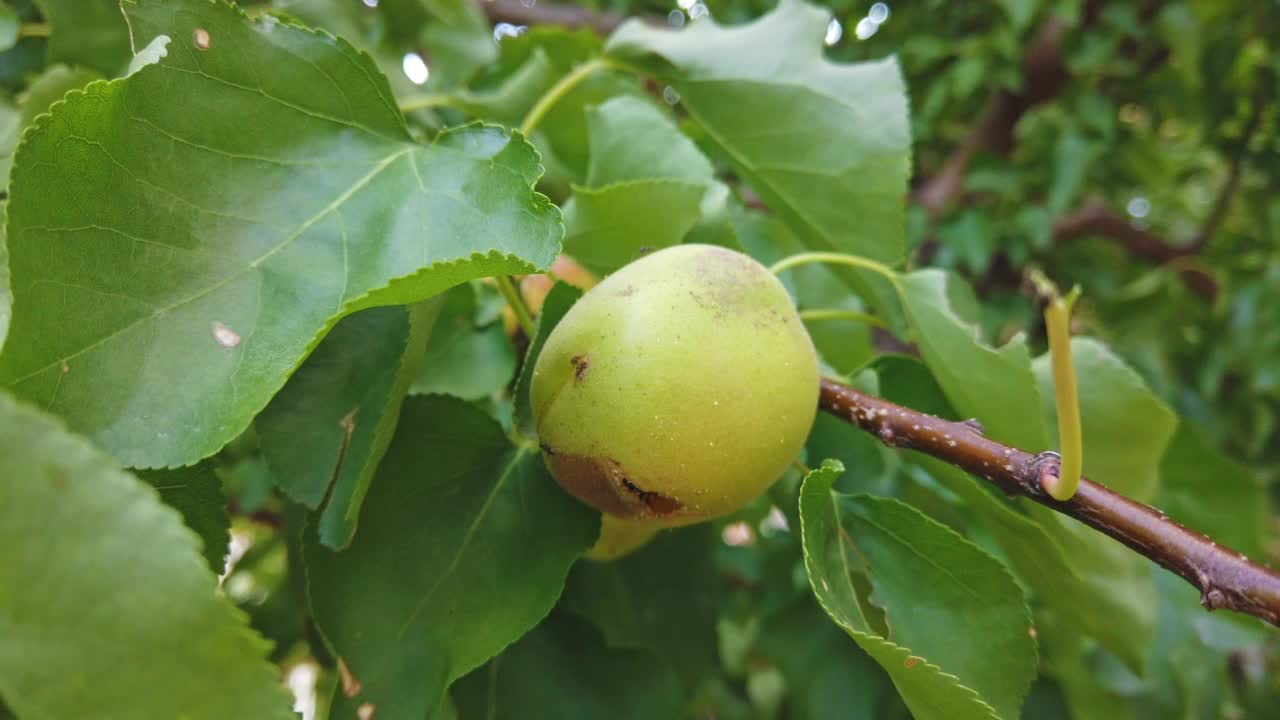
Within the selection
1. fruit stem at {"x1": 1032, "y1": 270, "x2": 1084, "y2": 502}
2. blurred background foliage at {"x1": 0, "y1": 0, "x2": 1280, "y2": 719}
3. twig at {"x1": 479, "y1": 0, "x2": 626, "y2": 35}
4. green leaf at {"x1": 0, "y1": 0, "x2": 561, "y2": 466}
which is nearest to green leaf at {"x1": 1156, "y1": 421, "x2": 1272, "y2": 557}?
blurred background foliage at {"x1": 0, "y1": 0, "x2": 1280, "y2": 719}

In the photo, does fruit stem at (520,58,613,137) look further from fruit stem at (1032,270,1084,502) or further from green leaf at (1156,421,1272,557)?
green leaf at (1156,421,1272,557)

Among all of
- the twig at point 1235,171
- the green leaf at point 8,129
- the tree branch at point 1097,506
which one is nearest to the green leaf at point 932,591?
the tree branch at point 1097,506

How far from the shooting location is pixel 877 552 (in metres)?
0.53

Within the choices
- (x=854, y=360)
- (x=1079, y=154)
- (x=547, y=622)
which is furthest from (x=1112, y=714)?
(x=1079, y=154)

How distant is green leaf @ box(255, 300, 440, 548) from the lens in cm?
48

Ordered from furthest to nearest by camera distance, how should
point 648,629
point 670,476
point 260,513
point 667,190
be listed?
point 260,513
point 648,629
point 667,190
point 670,476

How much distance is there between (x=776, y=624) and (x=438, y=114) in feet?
2.06

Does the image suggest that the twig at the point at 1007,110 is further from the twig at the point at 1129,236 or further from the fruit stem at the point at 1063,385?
the fruit stem at the point at 1063,385

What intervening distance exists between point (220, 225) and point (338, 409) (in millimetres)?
124

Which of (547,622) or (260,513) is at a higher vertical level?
(547,622)

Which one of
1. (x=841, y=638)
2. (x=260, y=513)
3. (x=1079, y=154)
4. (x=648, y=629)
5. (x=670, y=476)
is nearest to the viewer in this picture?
(x=670, y=476)

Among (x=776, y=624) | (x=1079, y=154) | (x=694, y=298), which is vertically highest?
(x=694, y=298)

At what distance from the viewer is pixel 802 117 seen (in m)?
0.67

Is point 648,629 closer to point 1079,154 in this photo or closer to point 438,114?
point 438,114
